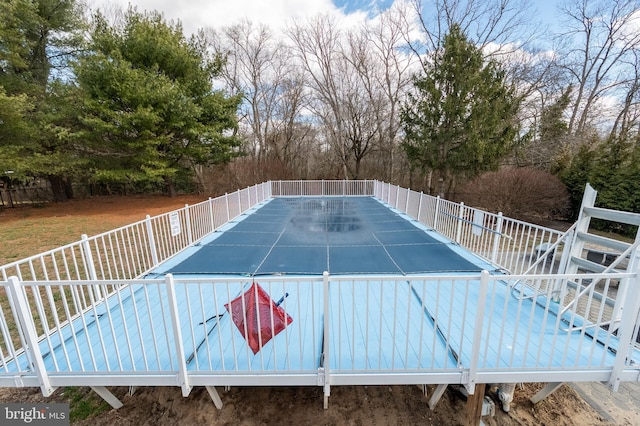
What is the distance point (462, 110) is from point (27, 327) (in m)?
13.2

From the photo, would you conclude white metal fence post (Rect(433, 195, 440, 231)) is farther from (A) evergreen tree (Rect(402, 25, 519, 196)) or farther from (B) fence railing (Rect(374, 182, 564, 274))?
(A) evergreen tree (Rect(402, 25, 519, 196))

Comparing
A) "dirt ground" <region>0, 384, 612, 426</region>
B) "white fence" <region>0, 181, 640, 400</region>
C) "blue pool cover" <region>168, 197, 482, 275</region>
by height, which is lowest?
"dirt ground" <region>0, 384, 612, 426</region>

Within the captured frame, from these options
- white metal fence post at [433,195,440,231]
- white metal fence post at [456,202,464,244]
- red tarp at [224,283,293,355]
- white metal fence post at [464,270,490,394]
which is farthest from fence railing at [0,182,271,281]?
white metal fence post at [433,195,440,231]

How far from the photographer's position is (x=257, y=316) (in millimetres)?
2115

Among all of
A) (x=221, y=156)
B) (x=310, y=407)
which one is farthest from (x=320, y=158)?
(x=310, y=407)

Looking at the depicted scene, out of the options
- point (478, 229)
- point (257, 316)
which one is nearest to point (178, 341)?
point (257, 316)

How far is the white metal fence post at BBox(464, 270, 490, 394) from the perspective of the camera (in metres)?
1.82

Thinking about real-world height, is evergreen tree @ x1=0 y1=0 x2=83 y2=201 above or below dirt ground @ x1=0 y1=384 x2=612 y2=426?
above

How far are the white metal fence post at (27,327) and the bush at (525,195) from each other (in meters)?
11.5

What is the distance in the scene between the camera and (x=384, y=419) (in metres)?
2.54

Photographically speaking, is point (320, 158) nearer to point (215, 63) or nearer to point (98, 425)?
point (215, 63)

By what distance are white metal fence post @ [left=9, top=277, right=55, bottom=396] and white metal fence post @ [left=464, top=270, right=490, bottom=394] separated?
314cm

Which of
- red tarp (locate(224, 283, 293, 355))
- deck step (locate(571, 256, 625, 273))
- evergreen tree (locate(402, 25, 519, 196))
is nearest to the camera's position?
red tarp (locate(224, 283, 293, 355))

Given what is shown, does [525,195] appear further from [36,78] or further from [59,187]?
[59,187]
